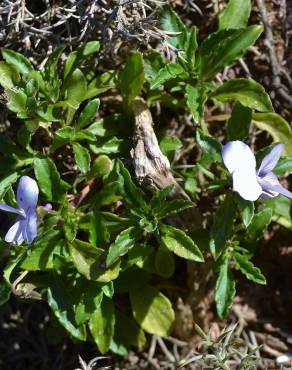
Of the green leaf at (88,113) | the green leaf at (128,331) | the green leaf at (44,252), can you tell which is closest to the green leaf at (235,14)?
the green leaf at (88,113)

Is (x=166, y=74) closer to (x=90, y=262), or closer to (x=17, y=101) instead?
(x=17, y=101)

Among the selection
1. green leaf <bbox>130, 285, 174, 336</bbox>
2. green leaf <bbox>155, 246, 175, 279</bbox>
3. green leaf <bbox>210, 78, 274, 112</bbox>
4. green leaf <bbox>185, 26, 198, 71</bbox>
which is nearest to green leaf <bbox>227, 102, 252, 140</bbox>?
green leaf <bbox>210, 78, 274, 112</bbox>

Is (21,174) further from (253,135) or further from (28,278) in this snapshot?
(253,135)

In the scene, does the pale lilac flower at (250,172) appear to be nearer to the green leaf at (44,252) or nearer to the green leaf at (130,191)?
the green leaf at (130,191)

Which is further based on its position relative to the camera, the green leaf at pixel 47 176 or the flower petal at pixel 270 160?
the green leaf at pixel 47 176

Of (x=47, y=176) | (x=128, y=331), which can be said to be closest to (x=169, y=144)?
(x=47, y=176)

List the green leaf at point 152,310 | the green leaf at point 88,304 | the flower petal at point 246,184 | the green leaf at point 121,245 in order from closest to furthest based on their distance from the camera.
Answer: the flower petal at point 246,184 → the green leaf at point 121,245 → the green leaf at point 88,304 → the green leaf at point 152,310

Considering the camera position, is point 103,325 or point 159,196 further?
point 103,325
